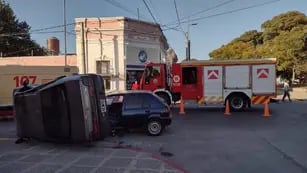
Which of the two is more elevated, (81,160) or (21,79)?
(21,79)

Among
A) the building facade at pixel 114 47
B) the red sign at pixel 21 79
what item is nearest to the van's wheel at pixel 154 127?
the red sign at pixel 21 79

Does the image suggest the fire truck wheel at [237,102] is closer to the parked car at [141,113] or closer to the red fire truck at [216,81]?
the red fire truck at [216,81]

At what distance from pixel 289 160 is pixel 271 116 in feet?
29.4

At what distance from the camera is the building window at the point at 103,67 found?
33.9 metres

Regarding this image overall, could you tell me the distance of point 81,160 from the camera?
8.22 meters

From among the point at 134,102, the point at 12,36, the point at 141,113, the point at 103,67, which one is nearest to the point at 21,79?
the point at 134,102

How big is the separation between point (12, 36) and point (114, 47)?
2713 centimetres

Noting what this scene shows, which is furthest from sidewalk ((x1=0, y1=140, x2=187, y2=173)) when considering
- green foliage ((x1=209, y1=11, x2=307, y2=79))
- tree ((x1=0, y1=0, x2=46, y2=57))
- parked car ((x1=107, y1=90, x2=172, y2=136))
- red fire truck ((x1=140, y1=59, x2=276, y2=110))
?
tree ((x1=0, y1=0, x2=46, y2=57))

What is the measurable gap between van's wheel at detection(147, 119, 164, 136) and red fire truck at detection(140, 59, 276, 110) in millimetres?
7854

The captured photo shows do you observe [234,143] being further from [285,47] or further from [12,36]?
[12,36]

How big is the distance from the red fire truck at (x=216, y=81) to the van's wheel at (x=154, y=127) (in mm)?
7854

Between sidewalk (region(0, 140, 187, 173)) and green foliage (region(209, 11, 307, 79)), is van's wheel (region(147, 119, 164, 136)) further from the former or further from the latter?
green foliage (region(209, 11, 307, 79))

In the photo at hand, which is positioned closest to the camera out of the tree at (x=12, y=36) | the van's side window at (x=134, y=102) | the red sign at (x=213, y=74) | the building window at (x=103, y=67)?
the van's side window at (x=134, y=102)

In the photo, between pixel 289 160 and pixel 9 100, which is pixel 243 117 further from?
pixel 9 100
